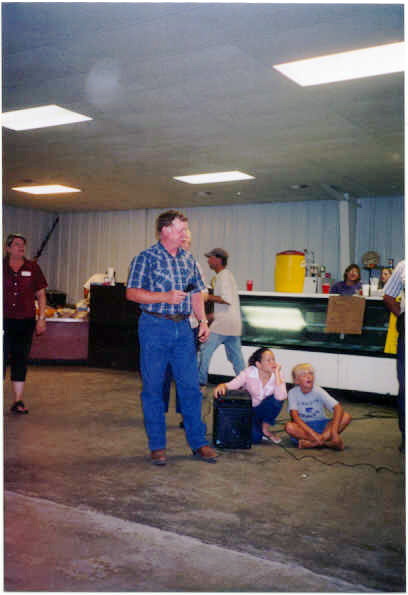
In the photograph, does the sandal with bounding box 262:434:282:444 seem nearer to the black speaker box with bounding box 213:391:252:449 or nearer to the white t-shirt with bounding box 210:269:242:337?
the black speaker box with bounding box 213:391:252:449

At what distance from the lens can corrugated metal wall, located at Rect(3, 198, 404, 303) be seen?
999cm

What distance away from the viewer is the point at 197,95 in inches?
190

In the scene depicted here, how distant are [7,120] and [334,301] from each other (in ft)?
12.9

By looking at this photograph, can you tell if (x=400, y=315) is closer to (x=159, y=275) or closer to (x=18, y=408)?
(x=159, y=275)

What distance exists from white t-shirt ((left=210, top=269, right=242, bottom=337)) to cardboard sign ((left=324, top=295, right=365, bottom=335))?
120 cm

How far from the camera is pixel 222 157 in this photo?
710cm

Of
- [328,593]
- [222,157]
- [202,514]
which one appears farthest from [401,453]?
[222,157]

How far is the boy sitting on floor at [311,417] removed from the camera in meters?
4.03

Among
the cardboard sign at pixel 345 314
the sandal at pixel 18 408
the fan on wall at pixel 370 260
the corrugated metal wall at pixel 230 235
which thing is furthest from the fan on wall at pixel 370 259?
the sandal at pixel 18 408

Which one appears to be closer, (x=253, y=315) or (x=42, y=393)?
(x=42, y=393)

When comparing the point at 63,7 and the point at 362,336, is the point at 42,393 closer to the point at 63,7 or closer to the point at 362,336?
the point at 362,336

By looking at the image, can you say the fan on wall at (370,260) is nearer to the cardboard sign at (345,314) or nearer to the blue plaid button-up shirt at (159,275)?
the cardboard sign at (345,314)

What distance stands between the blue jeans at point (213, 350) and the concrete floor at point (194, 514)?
1.07 meters

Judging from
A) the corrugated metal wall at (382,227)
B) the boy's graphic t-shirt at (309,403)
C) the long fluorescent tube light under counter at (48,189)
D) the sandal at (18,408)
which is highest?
the long fluorescent tube light under counter at (48,189)
